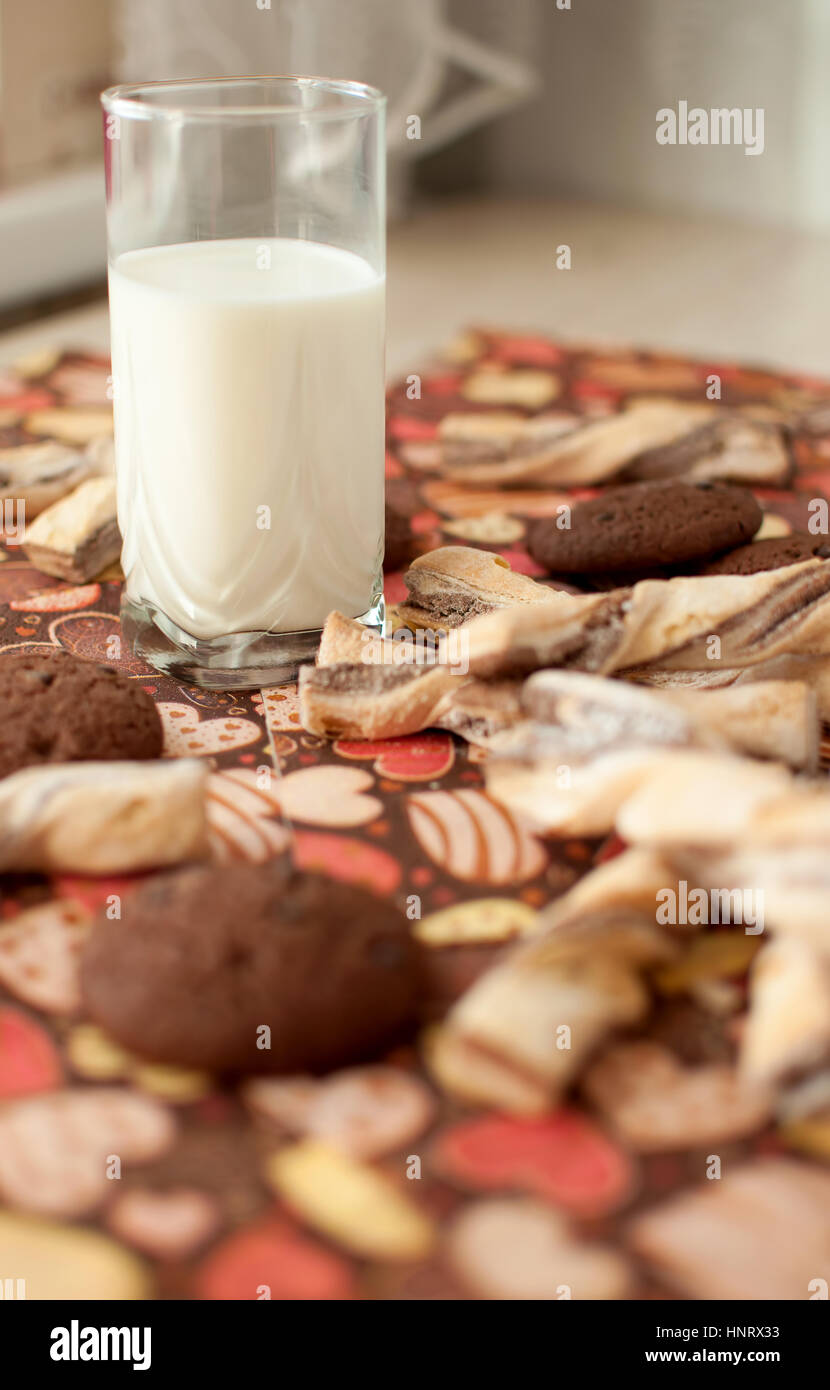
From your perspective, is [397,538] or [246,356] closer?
[246,356]

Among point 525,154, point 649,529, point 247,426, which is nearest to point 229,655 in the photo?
point 247,426

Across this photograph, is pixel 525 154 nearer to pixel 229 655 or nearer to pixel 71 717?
pixel 229 655

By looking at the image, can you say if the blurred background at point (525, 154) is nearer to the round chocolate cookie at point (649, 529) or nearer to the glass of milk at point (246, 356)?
the round chocolate cookie at point (649, 529)

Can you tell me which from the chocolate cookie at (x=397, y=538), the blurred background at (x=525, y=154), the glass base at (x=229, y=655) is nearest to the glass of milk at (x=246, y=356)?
the glass base at (x=229, y=655)

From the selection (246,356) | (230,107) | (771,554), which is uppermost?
(230,107)

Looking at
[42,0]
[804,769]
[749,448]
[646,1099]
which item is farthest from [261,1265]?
[42,0]

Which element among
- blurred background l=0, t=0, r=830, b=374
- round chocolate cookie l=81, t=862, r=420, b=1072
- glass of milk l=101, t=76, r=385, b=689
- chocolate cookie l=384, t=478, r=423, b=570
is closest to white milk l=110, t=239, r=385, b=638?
glass of milk l=101, t=76, r=385, b=689
